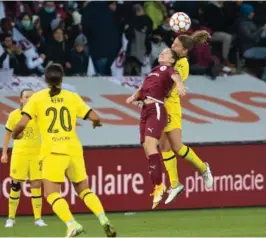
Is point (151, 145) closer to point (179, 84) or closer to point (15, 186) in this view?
point (179, 84)

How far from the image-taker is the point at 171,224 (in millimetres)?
17547

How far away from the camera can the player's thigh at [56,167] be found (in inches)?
546

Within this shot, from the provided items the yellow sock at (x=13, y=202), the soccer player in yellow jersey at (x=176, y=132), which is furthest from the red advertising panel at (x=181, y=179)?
the soccer player in yellow jersey at (x=176, y=132)

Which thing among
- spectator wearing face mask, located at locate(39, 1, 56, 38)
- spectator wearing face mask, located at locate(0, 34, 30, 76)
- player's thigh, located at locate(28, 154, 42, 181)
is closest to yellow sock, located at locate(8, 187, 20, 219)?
player's thigh, located at locate(28, 154, 42, 181)

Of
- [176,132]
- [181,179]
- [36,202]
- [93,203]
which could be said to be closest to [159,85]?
[176,132]

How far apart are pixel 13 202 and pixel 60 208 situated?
13.6ft

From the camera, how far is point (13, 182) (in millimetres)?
17781

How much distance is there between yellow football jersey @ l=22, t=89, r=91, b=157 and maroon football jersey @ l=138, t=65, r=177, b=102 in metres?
2.20

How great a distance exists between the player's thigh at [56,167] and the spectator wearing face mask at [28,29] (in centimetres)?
784

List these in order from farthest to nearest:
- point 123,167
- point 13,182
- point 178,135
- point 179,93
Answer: point 123,167
point 13,182
point 178,135
point 179,93

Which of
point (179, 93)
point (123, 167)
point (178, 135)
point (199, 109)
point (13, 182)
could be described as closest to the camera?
point (179, 93)

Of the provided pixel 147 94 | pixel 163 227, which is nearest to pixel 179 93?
pixel 147 94

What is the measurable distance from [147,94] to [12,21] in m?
6.35

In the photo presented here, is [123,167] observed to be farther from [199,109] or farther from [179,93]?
[179,93]
